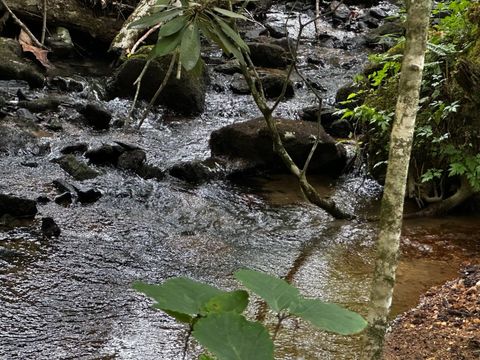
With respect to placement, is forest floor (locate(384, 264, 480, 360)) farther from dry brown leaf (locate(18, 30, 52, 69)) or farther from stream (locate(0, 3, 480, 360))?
dry brown leaf (locate(18, 30, 52, 69))

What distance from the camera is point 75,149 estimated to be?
23.0 feet

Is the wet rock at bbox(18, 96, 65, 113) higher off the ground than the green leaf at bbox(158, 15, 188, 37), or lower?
lower

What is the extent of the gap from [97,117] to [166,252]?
11.8 ft

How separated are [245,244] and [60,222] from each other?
5.07ft

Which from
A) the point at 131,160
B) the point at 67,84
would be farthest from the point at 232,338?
the point at 67,84

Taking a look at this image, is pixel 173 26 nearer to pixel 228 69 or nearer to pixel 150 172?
pixel 150 172

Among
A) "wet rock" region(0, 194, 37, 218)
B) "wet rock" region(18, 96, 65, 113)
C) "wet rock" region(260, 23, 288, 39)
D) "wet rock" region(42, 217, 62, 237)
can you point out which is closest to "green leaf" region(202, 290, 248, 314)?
"wet rock" region(42, 217, 62, 237)

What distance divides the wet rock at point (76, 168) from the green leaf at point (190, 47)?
13.3ft

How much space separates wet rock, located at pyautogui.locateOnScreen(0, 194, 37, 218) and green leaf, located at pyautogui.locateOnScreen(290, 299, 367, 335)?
4.26 metres

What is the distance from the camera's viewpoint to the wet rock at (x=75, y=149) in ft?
23.0

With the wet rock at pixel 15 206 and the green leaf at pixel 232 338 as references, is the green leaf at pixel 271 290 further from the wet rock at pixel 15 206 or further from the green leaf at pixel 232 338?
the wet rock at pixel 15 206

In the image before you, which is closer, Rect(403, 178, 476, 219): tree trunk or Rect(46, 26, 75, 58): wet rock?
Rect(403, 178, 476, 219): tree trunk

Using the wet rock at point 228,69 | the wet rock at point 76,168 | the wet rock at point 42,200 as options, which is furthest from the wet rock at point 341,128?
the wet rock at point 42,200

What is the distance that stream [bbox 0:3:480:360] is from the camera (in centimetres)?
349
